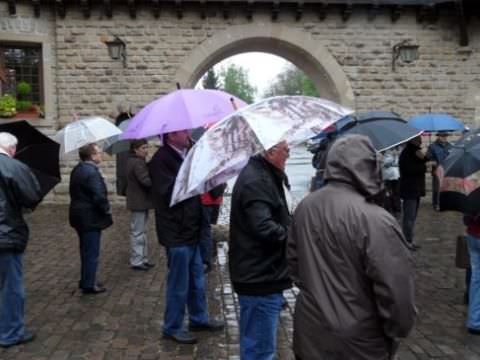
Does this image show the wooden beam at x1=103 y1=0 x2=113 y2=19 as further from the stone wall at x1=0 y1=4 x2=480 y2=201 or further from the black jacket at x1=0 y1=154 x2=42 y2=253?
the black jacket at x1=0 y1=154 x2=42 y2=253

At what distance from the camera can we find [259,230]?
3.61 m

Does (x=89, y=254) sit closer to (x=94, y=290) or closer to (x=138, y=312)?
(x=94, y=290)

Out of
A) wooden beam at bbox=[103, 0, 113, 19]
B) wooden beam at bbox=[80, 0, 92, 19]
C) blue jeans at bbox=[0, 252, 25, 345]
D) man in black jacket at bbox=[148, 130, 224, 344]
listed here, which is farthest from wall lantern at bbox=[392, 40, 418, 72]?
blue jeans at bbox=[0, 252, 25, 345]

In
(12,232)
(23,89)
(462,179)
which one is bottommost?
(12,232)

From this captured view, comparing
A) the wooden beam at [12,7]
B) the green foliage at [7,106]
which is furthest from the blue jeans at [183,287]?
the wooden beam at [12,7]

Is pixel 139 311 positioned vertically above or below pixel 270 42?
below

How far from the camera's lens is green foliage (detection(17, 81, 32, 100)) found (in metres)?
14.5

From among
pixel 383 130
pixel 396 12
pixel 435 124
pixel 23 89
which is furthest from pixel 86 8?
pixel 383 130

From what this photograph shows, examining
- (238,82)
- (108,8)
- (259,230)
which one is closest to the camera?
(259,230)

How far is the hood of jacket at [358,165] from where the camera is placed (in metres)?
2.66

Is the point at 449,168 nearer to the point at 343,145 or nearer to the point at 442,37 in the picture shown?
the point at 343,145

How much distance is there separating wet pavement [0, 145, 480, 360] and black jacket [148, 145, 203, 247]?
3.12 feet

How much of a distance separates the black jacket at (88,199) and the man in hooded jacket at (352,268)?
13.7 feet

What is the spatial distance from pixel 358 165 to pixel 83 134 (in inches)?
180
